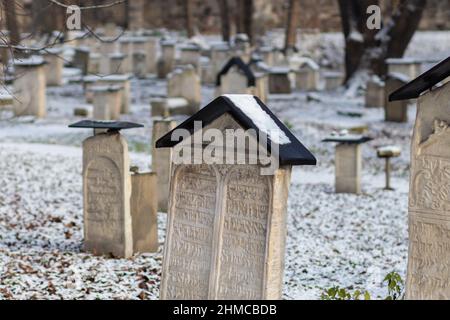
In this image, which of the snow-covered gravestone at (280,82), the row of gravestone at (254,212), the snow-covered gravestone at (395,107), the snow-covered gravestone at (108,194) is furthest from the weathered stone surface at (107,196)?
the snow-covered gravestone at (280,82)

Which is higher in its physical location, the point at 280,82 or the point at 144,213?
the point at 280,82

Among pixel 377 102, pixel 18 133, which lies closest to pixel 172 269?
pixel 18 133

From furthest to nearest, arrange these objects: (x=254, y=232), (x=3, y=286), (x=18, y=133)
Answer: (x=18, y=133) < (x=3, y=286) < (x=254, y=232)

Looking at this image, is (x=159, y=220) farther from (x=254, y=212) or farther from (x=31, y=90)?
(x=31, y=90)

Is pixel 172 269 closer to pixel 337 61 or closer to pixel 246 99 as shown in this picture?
pixel 246 99

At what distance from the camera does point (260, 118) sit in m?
6.85

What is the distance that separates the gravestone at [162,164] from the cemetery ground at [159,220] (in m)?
0.76

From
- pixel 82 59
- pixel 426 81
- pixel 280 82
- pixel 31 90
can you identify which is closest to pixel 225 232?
pixel 426 81

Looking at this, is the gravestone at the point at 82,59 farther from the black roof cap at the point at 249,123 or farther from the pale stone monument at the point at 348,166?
the black roof cap at the point at 249,123

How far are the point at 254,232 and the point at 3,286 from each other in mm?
3016

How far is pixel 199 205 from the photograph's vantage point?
7.06 m

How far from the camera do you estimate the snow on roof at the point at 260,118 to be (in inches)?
265

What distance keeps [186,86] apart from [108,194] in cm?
1263

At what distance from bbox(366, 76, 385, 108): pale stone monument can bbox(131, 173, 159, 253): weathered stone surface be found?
13.8 metres
